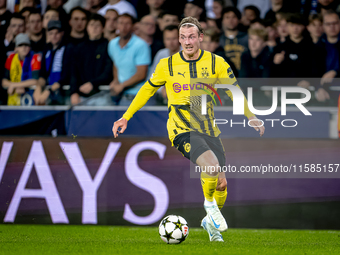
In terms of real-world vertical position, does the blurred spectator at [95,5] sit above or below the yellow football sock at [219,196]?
above

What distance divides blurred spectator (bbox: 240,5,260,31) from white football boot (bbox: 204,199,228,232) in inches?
163

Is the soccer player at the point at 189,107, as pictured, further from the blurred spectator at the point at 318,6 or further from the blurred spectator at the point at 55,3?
the blurred spectator at the point at 55,3

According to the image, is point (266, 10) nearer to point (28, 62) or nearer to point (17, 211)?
point (28, 62)

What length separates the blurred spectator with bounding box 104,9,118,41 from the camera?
27.0ft

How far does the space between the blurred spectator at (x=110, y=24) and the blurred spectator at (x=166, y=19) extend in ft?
2.53

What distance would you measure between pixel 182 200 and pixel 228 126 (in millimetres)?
1284

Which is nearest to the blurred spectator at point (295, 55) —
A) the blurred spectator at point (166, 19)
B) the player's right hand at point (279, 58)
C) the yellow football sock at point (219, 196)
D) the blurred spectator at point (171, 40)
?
the player's right hand at point (279, 58)

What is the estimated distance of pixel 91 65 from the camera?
8.01 m

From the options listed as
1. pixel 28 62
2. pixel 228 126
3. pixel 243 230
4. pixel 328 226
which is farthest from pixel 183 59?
pixel 28 62

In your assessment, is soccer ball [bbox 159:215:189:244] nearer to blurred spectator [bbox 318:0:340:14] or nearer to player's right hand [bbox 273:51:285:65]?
player's right hand [bbox 273:51:285:65]

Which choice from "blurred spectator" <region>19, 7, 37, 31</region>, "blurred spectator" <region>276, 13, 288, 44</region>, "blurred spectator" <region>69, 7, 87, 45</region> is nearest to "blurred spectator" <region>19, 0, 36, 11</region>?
"blurred spectator" <region>19, 7, 37, 31</region>

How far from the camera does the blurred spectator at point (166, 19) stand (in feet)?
26.6

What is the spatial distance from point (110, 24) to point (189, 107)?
3.81 m

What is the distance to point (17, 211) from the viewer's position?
22.1 feet
